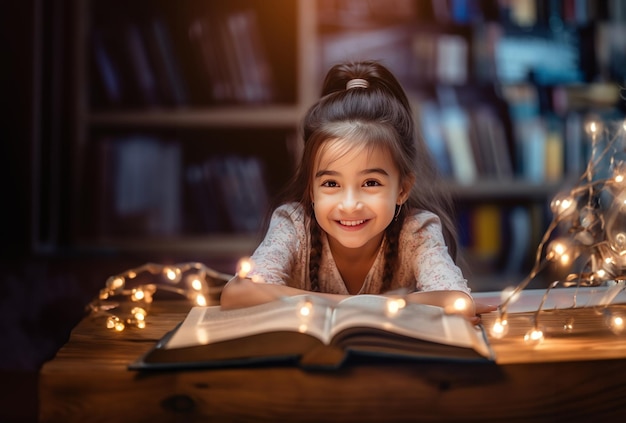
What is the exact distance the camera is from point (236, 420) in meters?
0.84

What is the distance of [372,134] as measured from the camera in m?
1.17

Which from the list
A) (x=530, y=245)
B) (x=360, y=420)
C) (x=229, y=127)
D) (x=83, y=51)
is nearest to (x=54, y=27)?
(x=83, y=51)

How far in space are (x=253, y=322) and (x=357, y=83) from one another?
488mm

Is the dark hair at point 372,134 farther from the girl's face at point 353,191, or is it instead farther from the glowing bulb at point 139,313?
the glowing bulb at point 139,313

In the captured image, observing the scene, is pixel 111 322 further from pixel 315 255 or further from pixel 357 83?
pixel 357 83

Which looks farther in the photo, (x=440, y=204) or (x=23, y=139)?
(x=23, y=139)

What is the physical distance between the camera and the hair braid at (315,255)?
1288 millimetres

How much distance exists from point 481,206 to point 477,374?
5.76 feet

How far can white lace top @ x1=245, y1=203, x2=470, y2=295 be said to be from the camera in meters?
1.23

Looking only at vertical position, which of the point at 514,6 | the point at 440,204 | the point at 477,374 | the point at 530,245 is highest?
the point at 514,6

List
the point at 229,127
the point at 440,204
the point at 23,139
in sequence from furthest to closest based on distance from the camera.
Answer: the point at 229,127, the point at 23,139, the point at 440,204

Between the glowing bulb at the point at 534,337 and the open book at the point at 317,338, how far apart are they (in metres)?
0.07

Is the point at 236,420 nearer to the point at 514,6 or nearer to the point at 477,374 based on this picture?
the point at 477,374

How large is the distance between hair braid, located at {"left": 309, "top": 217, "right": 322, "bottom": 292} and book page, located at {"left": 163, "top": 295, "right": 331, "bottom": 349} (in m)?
0.28
